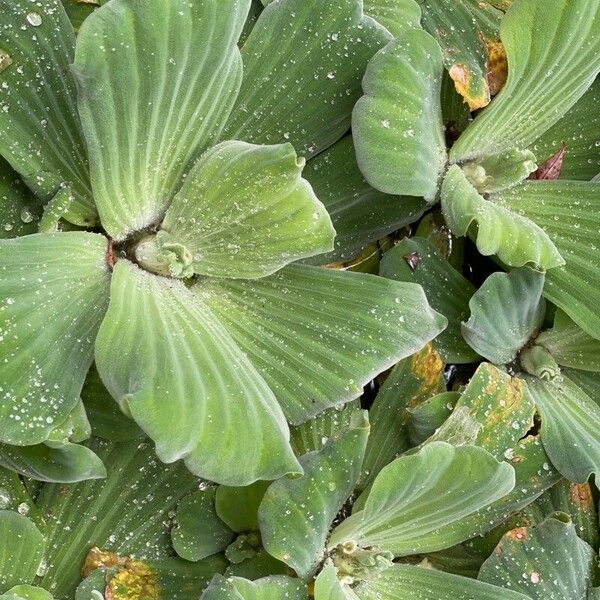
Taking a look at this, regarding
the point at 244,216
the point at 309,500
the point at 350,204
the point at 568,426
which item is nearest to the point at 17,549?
the point at 309,500

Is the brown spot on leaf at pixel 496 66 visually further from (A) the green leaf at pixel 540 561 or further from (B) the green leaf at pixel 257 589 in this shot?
(B) the green leaf at pixel 257 589

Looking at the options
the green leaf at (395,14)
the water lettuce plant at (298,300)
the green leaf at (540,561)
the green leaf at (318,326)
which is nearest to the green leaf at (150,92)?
the water lettuce plant at (298,300)

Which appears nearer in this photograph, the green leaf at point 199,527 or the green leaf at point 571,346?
the green leaf at point 199,527

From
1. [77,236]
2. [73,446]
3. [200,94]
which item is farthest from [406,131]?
[73,446]

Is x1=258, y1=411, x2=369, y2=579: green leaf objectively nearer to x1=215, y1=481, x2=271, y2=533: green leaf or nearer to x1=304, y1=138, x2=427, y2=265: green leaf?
x1=215, y1=481, x2=271, y2=533: green leaf

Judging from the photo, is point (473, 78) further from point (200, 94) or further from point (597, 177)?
point (200, 94)

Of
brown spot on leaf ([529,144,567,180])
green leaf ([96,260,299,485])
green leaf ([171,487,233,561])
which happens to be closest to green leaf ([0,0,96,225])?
green leaf ([96,260,299,485])
